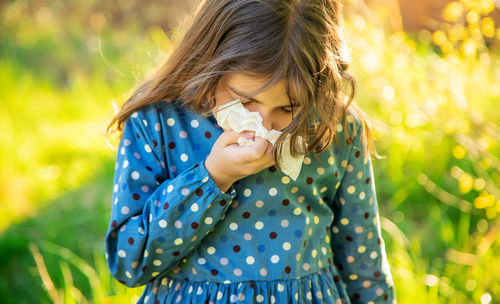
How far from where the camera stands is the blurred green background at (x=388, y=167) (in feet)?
6.97

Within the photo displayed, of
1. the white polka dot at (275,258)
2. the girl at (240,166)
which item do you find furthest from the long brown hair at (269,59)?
the white polka dot at (275,258)

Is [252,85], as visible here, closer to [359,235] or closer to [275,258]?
[275,258]

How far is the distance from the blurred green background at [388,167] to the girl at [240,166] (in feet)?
0.68

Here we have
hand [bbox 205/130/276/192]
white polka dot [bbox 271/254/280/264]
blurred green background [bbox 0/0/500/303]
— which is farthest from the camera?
blurred green background [bbox 0/0/500/303]

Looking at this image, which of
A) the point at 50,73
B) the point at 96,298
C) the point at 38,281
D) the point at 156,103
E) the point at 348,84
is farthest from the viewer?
the point at 50,73

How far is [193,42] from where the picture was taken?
129 centimetres

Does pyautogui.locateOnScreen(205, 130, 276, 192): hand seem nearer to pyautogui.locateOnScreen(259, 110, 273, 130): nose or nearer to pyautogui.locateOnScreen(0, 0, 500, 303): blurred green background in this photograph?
pyautogui.locateOnScreen(259, 110, 273, 130): nose

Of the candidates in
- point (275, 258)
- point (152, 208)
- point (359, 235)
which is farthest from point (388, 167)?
point (152, 208)

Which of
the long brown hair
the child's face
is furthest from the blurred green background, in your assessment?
the child's face

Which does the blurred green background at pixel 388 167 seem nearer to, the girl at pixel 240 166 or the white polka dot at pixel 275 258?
the girl at pixel 240 166

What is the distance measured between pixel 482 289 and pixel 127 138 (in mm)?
1529

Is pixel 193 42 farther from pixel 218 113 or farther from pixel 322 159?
pixel 322 159

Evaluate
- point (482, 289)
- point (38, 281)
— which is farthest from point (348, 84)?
point (38, 281)

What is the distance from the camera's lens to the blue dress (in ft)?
Result: 4.01
